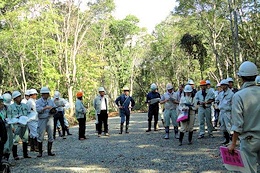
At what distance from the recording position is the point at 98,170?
741cm

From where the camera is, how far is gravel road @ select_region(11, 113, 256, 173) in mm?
7387

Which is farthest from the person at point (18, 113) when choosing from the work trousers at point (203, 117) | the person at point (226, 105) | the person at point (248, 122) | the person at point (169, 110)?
the person at point (248, 122)

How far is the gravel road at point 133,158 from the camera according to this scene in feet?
24.2

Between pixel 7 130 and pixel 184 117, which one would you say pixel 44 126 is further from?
pixel 184 117

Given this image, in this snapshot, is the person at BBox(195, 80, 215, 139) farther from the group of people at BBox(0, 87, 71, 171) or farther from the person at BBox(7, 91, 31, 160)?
the person at BBox(7, 91, 31, 160)

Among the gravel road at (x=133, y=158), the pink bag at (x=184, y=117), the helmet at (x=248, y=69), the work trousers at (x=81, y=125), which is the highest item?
the helmet at (x=248, y=69)

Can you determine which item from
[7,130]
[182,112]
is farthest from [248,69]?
[182,112]

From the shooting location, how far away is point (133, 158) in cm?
862

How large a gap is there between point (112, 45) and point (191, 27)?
16307mm

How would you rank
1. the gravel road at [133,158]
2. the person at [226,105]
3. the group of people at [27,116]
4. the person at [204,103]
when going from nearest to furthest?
the gravel road at [133,158], the group of people at [27,116], the person at [226,105], the person at [204,103]

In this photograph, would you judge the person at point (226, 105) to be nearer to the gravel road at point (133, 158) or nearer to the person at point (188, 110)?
the gravel road at point (133, 158)

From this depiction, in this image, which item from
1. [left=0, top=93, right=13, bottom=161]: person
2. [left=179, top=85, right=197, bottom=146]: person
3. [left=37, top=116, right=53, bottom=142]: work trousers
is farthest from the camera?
[left=179, top=85, right=197, bottom=146]: person

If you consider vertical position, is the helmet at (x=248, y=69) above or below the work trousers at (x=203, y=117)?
above

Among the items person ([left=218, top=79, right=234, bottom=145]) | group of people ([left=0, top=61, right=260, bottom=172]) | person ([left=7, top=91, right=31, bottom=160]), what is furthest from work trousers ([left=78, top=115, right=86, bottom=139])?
person ([left=218, top=79, right=234, bottom=145])
